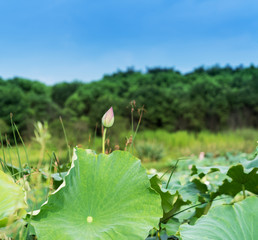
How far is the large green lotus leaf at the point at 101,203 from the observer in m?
0.48

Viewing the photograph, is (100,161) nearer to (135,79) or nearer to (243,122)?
(243,122)

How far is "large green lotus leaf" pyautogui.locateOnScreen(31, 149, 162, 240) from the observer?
1.58 ft

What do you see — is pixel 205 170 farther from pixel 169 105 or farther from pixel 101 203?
pixel 169 105

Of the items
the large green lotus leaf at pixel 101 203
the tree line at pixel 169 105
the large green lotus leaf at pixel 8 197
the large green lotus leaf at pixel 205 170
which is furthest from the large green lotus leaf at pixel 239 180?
the tree line at pixel 169 105

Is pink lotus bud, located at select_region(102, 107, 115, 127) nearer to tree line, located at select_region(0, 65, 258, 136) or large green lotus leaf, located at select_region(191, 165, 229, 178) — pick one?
large green lotus leaf, located at select_region(191, 165, 229, 178)

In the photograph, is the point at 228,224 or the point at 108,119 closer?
the point at 228,224

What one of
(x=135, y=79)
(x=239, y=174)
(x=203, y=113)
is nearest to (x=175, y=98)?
(x=203, y=113)

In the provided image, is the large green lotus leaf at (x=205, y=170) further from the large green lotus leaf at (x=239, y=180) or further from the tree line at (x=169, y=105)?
the tree line at (x=169, y=105)

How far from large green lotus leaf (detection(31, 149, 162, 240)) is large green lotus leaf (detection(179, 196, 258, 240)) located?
78 mm

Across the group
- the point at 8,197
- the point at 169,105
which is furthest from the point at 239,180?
the point at 169,105

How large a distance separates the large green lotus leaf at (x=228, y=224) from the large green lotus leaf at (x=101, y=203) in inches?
3.1

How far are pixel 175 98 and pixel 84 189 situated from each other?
15.2 meters

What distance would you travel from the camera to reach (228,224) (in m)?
0.53

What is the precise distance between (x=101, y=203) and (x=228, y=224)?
0.25m
